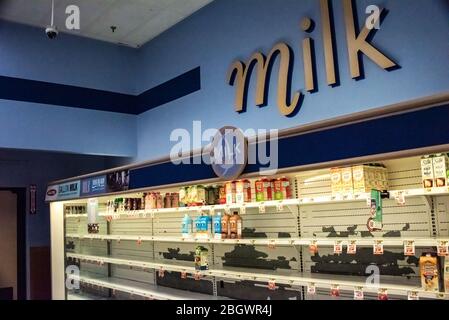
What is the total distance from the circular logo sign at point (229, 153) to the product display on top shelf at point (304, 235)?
33cm

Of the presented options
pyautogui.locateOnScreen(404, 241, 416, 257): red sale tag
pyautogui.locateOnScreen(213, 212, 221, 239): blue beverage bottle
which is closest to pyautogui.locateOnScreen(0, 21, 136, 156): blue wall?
pyautogui.locateOnScreen(213, 212, 221, 239): blue beverage bottle

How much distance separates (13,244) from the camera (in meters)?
8.73

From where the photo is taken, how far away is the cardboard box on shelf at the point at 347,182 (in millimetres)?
3507

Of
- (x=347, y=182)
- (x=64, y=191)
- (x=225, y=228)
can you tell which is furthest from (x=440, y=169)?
(x=64, y=191)

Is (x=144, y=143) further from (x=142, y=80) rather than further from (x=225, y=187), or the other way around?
(x=225, y=187)

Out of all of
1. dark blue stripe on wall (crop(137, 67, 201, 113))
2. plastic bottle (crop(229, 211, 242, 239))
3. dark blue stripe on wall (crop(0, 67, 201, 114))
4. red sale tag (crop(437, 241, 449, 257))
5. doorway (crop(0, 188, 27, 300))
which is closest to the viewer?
red sale tag (crop(437, 241, 449, 257))

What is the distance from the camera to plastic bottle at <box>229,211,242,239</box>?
461 cm

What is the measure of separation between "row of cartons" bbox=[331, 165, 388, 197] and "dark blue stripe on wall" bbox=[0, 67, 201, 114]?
291cm

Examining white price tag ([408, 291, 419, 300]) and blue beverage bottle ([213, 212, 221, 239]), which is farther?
blue beverage bottle ([213, 212, 221, 239])

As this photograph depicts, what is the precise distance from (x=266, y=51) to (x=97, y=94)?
322 centimetres

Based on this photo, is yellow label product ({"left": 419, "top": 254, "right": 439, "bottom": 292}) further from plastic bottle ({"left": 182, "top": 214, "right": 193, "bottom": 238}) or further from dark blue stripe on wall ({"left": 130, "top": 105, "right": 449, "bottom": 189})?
plastic bottle ({"left": 182, "top": 214, "right": 193, "bottom": 238})

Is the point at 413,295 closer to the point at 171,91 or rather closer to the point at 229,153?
the point at 229,153

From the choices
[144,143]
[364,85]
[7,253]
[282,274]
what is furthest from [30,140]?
[364,85]

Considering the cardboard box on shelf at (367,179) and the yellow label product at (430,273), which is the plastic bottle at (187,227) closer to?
the cardboard box on shelf at (367,179)
